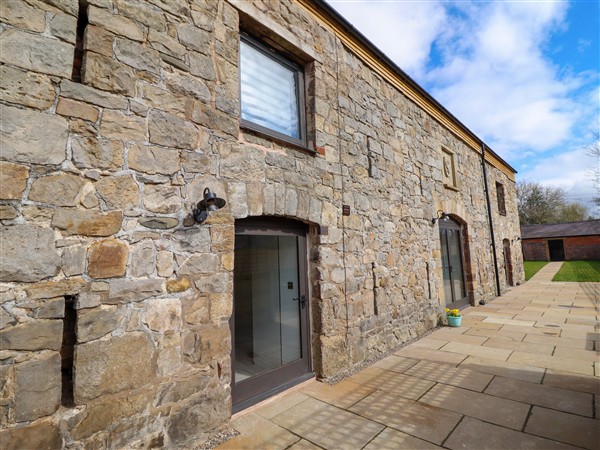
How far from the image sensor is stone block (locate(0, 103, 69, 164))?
1.79 m

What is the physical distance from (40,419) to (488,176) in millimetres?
11630

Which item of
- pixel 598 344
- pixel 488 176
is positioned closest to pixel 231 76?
pixel 598 344

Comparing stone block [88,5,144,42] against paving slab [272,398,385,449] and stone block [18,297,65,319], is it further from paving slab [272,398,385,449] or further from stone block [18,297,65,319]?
paving slab [272,398,385,449]

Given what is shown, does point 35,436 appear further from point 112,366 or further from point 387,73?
point 387,73

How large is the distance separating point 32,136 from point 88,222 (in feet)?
1.97

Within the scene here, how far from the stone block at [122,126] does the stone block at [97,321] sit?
3.98ft

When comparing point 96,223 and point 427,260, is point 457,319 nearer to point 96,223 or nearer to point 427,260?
point 427,260

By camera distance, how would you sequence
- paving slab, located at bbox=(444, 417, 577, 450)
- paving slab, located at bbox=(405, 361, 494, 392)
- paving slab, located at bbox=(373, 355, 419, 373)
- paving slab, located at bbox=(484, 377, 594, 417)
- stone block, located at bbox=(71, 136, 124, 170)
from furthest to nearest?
1. paving slab, located at bbox=(373, 355, 419, 373)
2. paving slab, located at bbox=(405, 361, 494, 392)
3. paving slab, located at bbox=(484, 377, 594, 417)
4. paving slab, located at bbox=(444, 417, 577, 450)
5. stone block, located at bbox=(71, 136, 124, 170)

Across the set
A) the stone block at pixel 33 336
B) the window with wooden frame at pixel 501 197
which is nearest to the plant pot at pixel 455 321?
the stone block at pixel 33 336

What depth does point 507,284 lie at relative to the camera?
38.6 feet

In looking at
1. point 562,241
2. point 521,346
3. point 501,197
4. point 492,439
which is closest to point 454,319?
point 521,346

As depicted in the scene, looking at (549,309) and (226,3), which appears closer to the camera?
(226,3)

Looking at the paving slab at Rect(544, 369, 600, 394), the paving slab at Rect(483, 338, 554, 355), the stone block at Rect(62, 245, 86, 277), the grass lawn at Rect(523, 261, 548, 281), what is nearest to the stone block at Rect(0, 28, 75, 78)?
the stone block at Rect(62, 245, 86, 277)

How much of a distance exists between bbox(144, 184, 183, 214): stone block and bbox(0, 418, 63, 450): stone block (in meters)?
1.45
